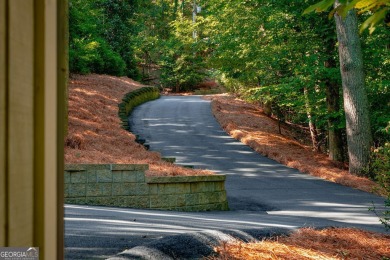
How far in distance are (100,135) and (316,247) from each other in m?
8.71

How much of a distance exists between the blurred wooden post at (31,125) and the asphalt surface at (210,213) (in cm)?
246

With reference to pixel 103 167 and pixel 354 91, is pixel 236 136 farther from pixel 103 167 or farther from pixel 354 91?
pixel 103 167

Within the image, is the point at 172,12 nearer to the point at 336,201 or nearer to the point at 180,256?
the point at 336,201

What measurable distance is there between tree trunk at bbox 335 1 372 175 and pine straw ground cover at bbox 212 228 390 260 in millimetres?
8268

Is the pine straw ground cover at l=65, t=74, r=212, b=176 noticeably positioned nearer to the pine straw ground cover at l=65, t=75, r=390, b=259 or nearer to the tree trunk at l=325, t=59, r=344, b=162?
the pine straw ground cover at l=65, t=75, r=390, b=259

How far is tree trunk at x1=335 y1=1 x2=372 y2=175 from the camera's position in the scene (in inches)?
545

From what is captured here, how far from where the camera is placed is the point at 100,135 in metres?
12.8

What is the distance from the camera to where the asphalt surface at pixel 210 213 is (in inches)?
183

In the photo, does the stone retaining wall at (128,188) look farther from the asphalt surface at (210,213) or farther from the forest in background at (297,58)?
the forest in background at (297,58)

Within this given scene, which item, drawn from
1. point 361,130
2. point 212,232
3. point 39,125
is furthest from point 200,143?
point 39,125

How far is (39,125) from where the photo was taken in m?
1.54

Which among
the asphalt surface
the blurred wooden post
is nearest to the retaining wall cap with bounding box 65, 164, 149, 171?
the asphalt surface

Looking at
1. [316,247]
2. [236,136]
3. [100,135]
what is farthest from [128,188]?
[236,136]

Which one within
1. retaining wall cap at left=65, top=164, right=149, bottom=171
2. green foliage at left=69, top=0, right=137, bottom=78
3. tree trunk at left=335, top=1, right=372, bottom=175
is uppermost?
green foliage at left=69, top=0, right=137, bottom=78
